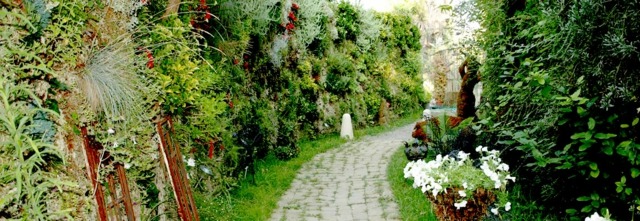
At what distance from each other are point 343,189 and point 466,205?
247 centimetres

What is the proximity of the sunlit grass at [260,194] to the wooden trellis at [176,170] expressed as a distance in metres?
0.83

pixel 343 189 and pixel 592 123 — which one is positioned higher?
pixel 592 123

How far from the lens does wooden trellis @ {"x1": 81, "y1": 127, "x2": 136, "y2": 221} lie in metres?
2.01

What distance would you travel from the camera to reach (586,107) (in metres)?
3.00

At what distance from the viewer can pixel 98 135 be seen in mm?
2242

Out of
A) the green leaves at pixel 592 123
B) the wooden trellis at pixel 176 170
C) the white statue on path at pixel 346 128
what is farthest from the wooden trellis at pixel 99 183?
the white statue on path at pixel 346 128

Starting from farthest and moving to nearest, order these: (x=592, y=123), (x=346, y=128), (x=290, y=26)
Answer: (x=346, y=128) → (x=290, y=26) → (x=592, y=123)

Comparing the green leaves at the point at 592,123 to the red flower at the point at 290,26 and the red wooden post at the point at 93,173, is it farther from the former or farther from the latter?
the red flower at the point at 290,26

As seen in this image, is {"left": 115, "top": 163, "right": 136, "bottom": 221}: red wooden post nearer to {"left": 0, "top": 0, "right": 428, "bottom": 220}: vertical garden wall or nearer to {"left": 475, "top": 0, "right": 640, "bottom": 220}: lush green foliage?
{"left": 0, "top": 0, "right": 428, "bottom": 220}: vertical garden wall

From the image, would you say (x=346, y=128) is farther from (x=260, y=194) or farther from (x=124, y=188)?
(x=124, y=188)

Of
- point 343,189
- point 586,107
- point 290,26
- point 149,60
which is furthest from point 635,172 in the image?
point 290,26

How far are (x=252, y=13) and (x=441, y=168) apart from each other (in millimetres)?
3244

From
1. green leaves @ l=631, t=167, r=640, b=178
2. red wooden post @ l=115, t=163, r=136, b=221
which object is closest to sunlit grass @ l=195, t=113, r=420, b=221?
red wooden post @ l=115, t=163, r=136, b=221

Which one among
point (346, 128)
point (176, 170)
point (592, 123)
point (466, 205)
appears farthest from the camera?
point (346, 128)
